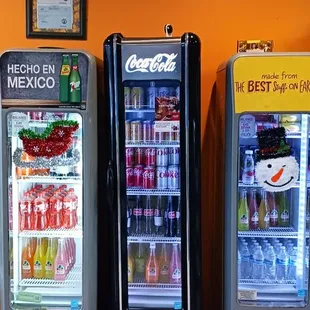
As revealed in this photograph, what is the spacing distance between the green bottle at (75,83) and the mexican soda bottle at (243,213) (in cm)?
118

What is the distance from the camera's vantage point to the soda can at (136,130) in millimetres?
2953

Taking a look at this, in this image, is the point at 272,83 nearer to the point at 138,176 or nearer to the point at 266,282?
the point at 138,176

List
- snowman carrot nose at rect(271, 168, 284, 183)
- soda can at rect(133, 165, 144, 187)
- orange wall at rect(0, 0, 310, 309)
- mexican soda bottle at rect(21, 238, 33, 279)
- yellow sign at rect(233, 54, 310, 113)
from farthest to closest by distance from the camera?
orange wall at rect(0, 0, 310, 309) → mexican soda bottle at rect(21, 238, 33, 279) → soda can at rect(133, 165, 144, 187) → snowman carrot nose at rect(271, 168, 284, 183) → yellow sign at rect(233, 54, 310, 113)

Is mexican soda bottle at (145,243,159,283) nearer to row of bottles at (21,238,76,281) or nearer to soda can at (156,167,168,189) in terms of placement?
soda can at (156,167,168,189)

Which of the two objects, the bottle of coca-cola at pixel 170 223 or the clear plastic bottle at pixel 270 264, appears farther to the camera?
the clear plastic bottle at pixel 270 264

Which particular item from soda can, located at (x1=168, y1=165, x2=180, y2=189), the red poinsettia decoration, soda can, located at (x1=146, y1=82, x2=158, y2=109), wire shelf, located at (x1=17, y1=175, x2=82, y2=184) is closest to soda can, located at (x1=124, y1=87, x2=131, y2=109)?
soda can, located at (x1=146, y1=82, x2=158, y2=109)

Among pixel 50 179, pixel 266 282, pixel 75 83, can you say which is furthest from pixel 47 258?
pixel 266 282

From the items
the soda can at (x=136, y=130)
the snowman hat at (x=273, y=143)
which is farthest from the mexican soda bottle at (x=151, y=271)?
the snowman hat at (x=273, y=143)

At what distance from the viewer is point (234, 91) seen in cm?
278

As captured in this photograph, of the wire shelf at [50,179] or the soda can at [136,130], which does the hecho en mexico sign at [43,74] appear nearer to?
the soda can at [136,130]

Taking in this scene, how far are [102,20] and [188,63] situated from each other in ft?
3.41

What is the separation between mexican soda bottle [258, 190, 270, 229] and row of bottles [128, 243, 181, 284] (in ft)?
1.81

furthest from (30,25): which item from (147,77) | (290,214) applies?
(290,214)

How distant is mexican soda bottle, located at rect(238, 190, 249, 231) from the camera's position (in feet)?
10.0
